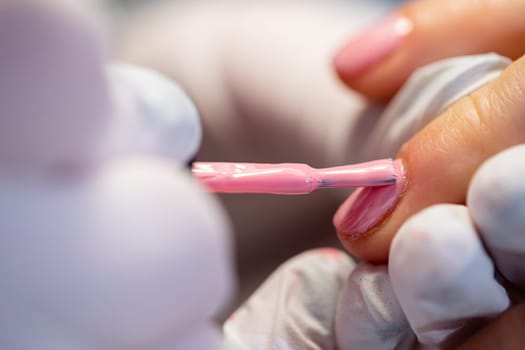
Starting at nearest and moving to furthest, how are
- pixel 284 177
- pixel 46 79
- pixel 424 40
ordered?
1. pixel 46 79
2. pixel 284 177
3. pixel 424 40

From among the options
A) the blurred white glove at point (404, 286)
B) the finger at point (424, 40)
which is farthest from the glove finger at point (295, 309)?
the finger at point (424, 40)

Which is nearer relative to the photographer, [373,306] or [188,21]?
[373,306]

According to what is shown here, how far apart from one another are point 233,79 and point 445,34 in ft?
0.71

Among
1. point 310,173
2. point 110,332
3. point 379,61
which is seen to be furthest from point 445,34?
point 110,332

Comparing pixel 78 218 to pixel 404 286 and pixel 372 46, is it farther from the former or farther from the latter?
pixel 372 46

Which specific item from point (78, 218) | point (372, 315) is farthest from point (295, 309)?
point (78, 218)

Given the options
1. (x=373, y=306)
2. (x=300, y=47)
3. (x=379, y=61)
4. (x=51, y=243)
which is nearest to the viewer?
(x=51, y=243)

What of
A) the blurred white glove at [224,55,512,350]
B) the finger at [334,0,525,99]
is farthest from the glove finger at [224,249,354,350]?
the finger at [334,0,525,99]

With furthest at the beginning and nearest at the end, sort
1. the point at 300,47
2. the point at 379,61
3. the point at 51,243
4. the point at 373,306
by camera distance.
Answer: the point at 300,47 → the point at 379,61 → the point at 373,306 → the point at 51,243

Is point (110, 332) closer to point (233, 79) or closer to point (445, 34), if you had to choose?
point (445, 34)

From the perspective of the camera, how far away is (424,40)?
360mm

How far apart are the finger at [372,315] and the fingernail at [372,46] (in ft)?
0.45

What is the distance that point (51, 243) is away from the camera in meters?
0.16

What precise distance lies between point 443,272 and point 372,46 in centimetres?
18
